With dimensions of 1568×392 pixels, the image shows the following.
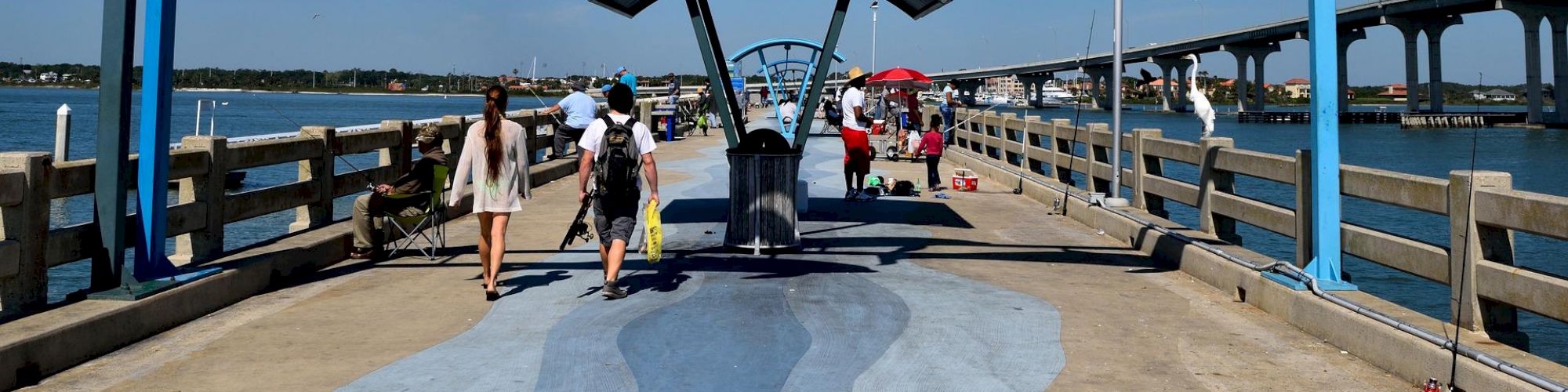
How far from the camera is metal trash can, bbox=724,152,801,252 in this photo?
11281 millimetres

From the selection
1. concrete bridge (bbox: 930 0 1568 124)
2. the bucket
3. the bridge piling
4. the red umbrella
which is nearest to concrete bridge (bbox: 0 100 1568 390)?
the bridge piling

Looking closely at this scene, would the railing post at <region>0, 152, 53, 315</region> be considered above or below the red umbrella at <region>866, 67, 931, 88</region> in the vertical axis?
below

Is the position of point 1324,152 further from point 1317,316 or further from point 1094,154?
point 1094,154

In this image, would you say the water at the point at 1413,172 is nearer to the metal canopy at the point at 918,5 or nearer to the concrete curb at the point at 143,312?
the metal canopy at the point at 918,5


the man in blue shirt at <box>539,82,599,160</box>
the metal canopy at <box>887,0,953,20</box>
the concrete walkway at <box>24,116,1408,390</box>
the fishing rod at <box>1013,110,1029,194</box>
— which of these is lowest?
the concrete walkway at <box>24,116,1408,390</box>

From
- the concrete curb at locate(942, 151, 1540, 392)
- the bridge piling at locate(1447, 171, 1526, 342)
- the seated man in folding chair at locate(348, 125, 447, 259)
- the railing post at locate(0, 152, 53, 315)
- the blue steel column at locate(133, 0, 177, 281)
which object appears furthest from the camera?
the seated man in folding chair at locate(348, 125, 447, 259)

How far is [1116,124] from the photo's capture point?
14.7 meters

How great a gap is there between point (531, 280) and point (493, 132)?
1.35 m

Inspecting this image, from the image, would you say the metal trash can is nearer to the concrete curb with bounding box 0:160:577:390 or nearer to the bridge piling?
the concrete curb with bounding box 0:160:577:390

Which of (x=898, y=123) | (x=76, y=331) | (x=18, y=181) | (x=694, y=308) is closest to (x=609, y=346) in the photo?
(x=694, y=308)

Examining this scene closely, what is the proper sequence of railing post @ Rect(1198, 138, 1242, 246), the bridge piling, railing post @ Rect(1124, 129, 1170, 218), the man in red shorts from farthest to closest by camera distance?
the man in red shorts
railing post @ Rect(1124, 129, 1170, 218)
railing post @ Rect(1198, 138, 1242, 246)
the bridge piling

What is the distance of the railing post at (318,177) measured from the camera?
11.6m

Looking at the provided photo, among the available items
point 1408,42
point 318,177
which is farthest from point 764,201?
point 1408,42

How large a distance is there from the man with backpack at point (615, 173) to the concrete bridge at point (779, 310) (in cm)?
38
